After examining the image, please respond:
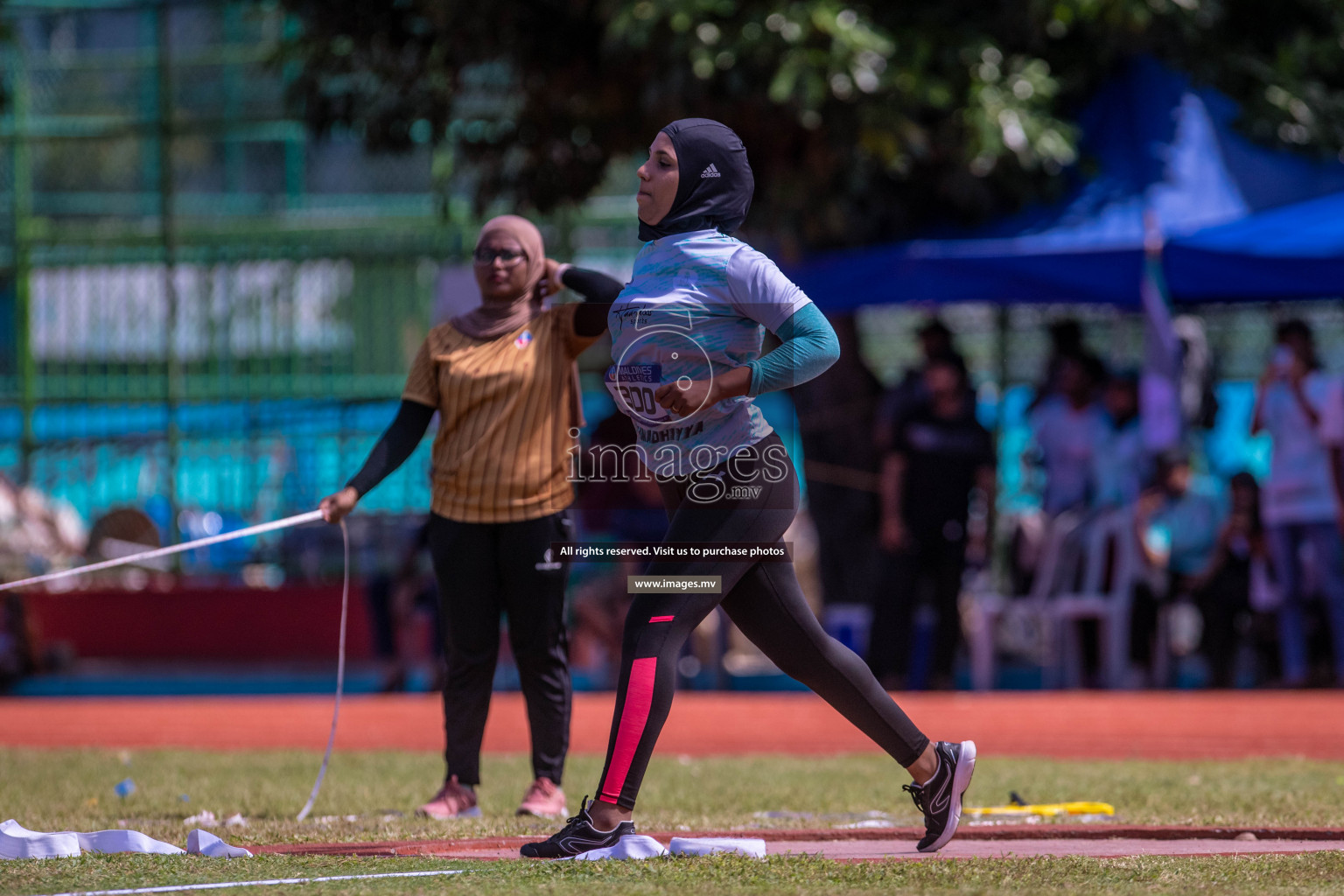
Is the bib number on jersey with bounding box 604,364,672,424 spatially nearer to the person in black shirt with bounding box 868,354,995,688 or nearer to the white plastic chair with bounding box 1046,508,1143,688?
the person in black shirt with bounding box 868,354,995,688

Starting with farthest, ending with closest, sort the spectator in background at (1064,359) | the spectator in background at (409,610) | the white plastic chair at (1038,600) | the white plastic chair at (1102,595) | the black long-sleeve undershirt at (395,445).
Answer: the spectator in background at (409,610)
the spectator in background at (1064,359)
the white plastic chair at (1038,600)
the white plastic chair at (1102,595)
the black long-sleeve undershirt at (395,445)

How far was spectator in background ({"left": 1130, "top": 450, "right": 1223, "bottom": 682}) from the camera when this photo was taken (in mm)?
11078

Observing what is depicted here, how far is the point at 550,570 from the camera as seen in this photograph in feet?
19.1

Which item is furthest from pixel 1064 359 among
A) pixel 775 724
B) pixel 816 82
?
pixel 775 724

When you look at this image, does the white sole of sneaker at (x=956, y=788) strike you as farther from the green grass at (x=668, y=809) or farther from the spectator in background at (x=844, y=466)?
the spectator in background at (x=844, y=466)

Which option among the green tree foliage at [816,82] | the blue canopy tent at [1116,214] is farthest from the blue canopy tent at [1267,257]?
the green tree foliage at [816,82]

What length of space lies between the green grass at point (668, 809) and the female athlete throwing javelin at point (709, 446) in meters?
0.31

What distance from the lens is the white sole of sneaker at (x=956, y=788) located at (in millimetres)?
4613

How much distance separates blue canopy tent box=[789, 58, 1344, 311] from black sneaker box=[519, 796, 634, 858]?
6.71m

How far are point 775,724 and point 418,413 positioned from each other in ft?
14.6

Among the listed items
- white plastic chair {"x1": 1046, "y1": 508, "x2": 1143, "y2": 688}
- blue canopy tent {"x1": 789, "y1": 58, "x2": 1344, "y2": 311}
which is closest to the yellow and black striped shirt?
blue canopy tent {"x1": 789, "y1": 58, "x2": 1344, "y2": 311}

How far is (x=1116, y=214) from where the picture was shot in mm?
11320

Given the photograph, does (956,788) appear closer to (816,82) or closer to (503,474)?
(503,474)

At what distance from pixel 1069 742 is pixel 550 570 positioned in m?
3.83
